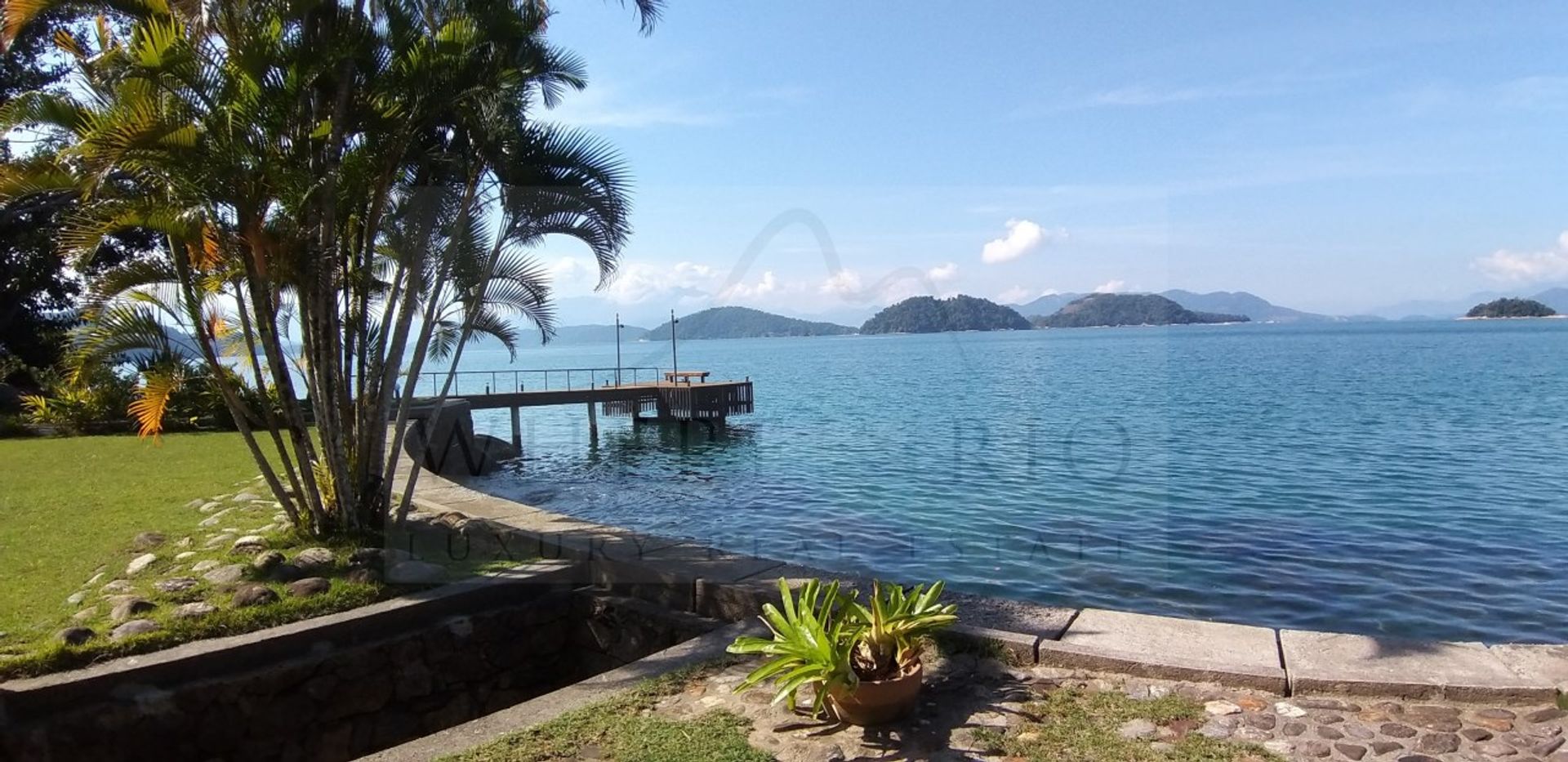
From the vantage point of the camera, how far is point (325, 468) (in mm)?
9109

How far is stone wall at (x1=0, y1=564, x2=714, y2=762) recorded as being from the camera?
17.0ft

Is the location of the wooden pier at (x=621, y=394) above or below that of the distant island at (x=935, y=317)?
below

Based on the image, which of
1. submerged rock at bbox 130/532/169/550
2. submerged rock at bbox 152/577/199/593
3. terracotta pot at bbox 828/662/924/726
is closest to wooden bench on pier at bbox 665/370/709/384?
submerged rock at bbox 130/532/169/550

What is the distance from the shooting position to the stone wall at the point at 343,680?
5.17m

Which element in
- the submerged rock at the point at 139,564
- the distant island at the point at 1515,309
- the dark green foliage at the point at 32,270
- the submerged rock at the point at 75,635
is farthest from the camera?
the distant island at the point at 1515,309

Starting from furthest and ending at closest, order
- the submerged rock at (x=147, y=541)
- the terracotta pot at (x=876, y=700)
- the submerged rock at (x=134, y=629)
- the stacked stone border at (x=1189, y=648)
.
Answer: the submerged rock at (x=147, y=541), the submerged rock at (x=134, y=629), the stacked stone border at (x=1189, y=648), the terracotta pot at (x=876, y=700)

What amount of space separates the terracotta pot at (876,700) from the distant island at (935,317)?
43580 mm

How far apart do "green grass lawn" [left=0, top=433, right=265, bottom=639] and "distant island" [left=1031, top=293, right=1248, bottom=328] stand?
65492mm

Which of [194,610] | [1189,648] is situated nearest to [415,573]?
[194,610]

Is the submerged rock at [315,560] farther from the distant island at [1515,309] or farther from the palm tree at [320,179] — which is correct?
the distant island at [1515,309]

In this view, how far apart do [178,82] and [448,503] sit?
184 inches

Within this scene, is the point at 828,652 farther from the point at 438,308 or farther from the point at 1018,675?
the point at 438,308

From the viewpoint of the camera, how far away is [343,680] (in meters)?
6.12

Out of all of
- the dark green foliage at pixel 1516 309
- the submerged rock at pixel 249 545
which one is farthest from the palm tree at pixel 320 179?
the dark green foliage at pixel 1516 309
